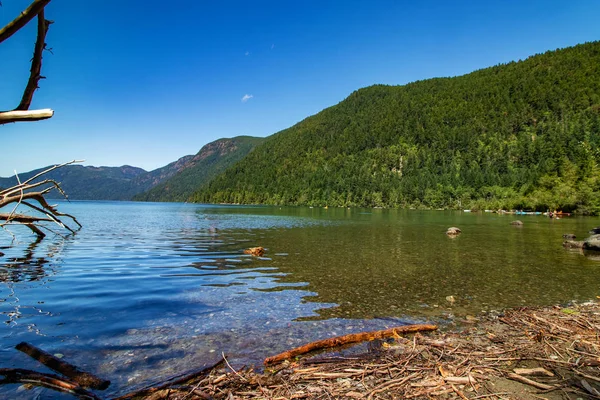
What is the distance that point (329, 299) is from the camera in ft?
43.7

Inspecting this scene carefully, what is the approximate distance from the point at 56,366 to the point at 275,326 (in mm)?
5507

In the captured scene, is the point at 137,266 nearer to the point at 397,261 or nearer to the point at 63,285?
the point at 63,285

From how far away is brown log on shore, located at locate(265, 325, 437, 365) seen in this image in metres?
7.64

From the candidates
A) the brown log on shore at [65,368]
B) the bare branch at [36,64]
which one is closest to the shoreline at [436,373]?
the brown log on shore at [65,368]

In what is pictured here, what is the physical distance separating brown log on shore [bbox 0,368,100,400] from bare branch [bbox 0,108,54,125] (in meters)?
5.18

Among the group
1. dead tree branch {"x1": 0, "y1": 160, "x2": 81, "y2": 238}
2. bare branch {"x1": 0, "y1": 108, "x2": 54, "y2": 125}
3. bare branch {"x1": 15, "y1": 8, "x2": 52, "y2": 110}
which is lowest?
dead tree branch {"x1": 0, "y1": 160, "x2": 81, "y2": 238}

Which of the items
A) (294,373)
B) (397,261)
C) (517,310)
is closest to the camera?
(294,373)

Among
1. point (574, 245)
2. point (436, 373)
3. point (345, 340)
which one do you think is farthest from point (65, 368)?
point (574, 245)

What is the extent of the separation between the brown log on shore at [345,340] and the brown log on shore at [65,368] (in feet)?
11.1

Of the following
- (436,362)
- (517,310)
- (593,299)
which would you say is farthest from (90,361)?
(593,299)

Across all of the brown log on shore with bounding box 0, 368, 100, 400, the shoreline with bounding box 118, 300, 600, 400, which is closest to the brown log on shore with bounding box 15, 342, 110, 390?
the brown log on shore with bounding box 0, 368, 100, 400

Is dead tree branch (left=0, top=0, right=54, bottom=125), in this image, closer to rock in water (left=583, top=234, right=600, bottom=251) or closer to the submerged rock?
rock in water (left=583, top=234, right=600, bottom=251)

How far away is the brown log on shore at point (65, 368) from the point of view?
21.0 feet

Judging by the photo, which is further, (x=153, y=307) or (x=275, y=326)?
(x=153, y=307)
